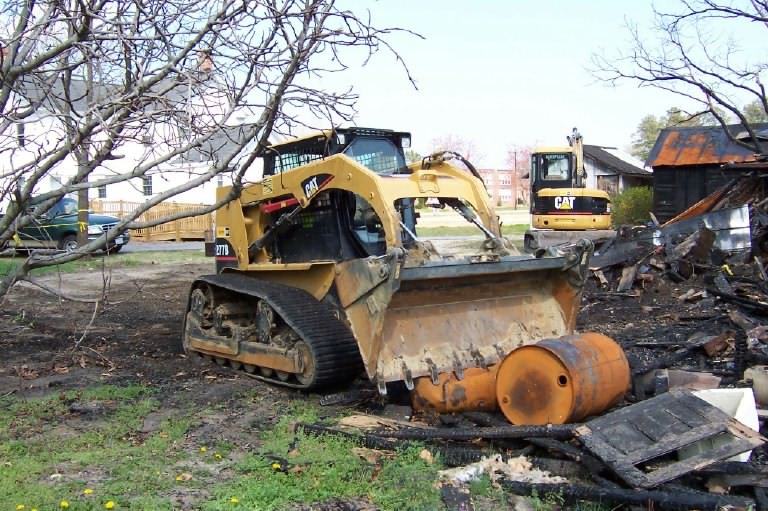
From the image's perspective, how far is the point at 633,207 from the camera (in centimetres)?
3045

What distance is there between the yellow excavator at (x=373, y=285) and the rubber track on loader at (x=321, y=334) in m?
0.01

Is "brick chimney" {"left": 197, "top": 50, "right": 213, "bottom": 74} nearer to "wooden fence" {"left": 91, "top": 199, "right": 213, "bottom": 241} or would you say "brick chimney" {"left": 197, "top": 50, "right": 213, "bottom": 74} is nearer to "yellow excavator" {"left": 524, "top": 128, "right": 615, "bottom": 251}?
"yellow excavator" {"left": 524, "top": 128, "right": 615, "bottom": 251}

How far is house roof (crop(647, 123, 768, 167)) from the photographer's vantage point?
25.1 metres

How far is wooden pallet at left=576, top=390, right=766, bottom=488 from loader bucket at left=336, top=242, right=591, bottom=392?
171cm

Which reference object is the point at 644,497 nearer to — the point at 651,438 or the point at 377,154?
the point at 651,438

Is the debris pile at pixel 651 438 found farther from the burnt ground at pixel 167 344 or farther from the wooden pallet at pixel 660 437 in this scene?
the burnt ground at pixel 167 344

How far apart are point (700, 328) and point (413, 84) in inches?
243

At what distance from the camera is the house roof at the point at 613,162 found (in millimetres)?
47844

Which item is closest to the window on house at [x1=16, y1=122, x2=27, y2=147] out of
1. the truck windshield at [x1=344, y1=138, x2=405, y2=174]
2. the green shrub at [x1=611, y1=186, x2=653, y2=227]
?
the truck windshield at [x1=344, y1=138, x2=405, y2=174]

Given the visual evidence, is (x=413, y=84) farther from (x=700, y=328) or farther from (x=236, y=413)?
(x=700, y=328)

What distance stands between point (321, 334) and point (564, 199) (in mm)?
16139

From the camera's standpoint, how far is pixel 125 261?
67.7ft

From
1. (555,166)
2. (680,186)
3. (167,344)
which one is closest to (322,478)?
(167,344)

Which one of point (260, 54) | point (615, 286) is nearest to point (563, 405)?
point (260, 54)
